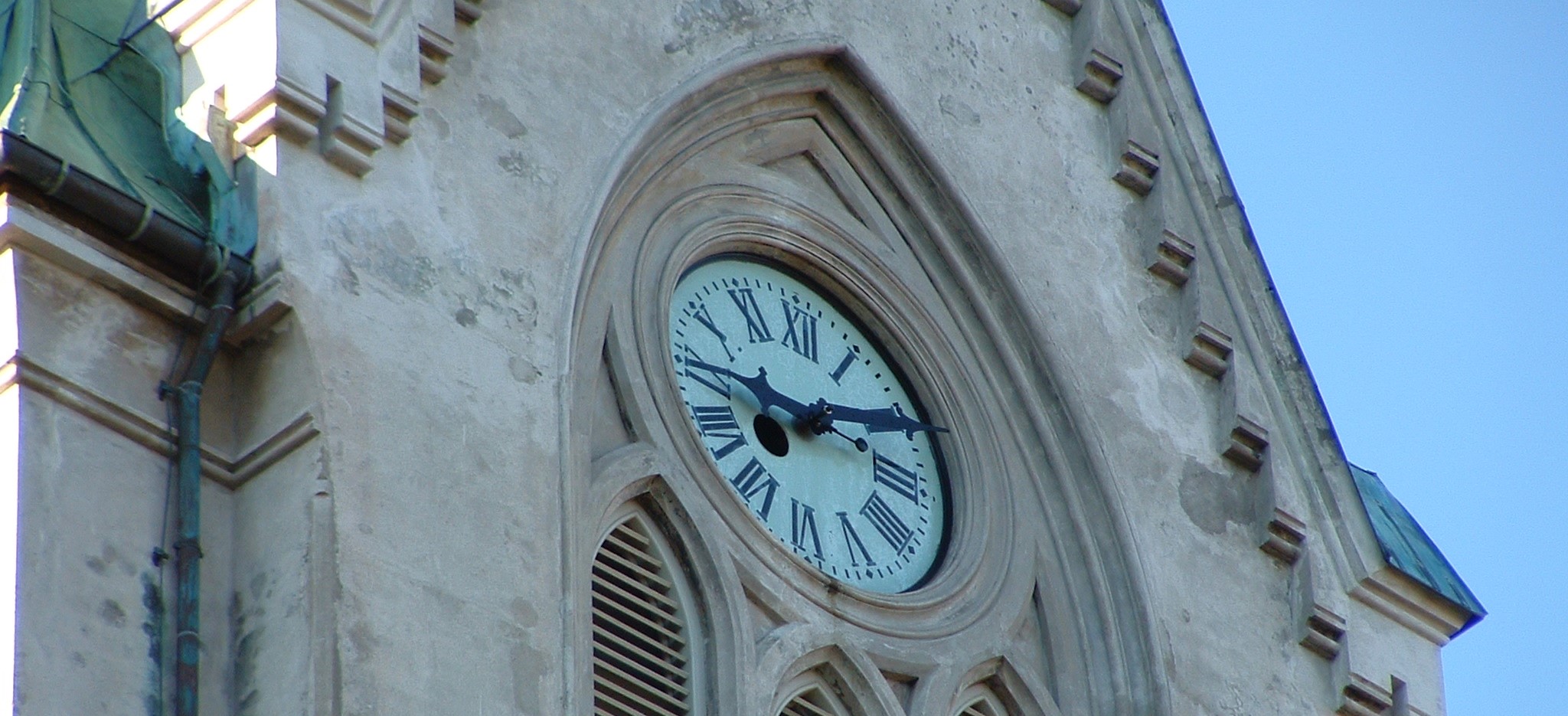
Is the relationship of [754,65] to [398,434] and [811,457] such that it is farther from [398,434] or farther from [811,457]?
[398,434]

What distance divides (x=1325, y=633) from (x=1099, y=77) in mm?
3530

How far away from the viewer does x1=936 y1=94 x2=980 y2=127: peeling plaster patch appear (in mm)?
20984

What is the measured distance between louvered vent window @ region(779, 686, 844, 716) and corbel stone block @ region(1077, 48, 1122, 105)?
16.9 feet

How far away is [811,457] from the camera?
19109 millimetres

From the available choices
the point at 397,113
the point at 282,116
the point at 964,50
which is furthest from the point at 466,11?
the point at 964,50

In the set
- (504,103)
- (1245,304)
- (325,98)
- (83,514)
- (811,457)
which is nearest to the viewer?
(83,514)

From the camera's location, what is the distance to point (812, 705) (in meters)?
18.0

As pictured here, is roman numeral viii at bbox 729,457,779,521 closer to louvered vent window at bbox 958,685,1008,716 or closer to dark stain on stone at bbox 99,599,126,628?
louvered vent window at bbox 958,685,1008,716

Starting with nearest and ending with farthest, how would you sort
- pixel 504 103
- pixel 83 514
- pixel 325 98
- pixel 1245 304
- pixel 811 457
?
pixel 83 514 < pixel 325 98 < pixel 504 103 < pixel 811 457 < pixel 1245 304

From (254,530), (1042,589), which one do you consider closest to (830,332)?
(1042,589)

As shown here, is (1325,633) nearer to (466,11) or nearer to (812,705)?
(812,705)

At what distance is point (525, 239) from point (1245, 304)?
567 cm

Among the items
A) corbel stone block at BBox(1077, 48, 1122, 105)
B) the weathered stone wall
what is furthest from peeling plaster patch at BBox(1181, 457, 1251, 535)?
corbel stone block at BBox(1077, 48, 1122, 105)

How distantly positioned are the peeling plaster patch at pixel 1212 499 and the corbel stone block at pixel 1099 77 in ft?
7.95
